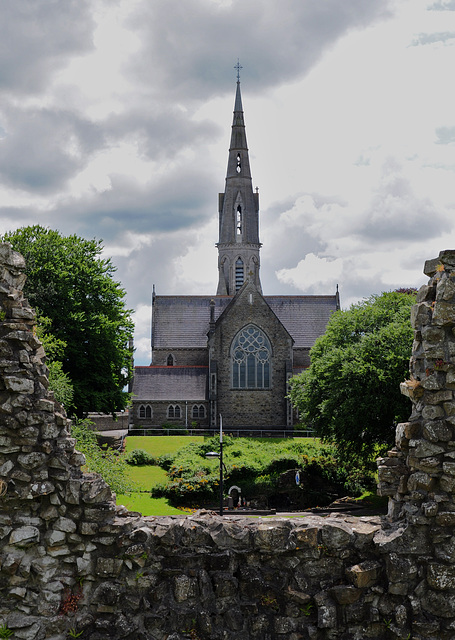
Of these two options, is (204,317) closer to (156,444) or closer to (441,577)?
(156,444)

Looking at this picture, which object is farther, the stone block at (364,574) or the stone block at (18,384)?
the stone block at (18,384)

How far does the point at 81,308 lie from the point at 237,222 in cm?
4383

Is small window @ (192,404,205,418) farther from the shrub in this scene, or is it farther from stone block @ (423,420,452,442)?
stone block @ (423,420,452,442)

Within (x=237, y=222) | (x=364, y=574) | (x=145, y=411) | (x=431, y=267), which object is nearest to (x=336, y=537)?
(x=364, y=574)

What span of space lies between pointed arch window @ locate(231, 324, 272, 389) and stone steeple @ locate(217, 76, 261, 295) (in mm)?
20073

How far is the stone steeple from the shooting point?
217 ft

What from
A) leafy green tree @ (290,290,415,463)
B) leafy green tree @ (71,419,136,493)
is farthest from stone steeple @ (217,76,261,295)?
leafy green tree @ (71,419,136,493)

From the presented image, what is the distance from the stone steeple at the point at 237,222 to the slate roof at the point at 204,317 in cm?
1168

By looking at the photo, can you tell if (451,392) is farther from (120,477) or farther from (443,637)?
(120,477)

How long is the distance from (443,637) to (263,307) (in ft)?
134

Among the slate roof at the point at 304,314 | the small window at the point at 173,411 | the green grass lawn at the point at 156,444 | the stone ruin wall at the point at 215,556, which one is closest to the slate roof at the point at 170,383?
the small window at the point at 173,411

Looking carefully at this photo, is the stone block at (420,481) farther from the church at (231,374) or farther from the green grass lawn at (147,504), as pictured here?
the church at (231,374)

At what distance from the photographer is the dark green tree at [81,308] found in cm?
2512

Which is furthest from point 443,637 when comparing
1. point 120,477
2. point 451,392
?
point 120,477
